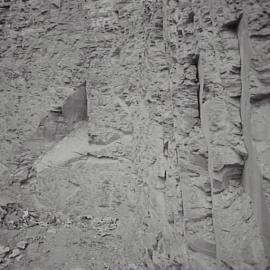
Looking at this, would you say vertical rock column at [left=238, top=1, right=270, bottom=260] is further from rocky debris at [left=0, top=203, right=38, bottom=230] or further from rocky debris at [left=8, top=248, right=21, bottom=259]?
rocky debris at [left=0, top=203, right=38, bottom=230]

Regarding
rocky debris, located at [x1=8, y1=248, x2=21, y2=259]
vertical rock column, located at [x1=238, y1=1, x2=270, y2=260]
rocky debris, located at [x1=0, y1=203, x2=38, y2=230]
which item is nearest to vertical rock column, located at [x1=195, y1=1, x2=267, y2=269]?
vertical rock column, located at [x1=238, y1=1, x2=270, y2=260]

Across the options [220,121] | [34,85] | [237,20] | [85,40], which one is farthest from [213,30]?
[34,85]

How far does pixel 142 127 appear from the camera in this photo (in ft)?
11.4

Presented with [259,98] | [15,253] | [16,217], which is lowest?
[15,253]

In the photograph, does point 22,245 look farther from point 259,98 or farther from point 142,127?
point 259,98

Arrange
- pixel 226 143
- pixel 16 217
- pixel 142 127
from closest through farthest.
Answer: pixel 226 143 → pixel 142 127 → pixel 16 217

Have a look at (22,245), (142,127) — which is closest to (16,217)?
(22,245)

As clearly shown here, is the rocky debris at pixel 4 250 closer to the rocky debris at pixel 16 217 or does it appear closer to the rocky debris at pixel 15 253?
the rocky debris at pixel 15 253

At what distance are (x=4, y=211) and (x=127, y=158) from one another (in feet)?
6.72

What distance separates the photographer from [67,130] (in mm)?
4754

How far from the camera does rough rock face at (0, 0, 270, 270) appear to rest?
1546mm

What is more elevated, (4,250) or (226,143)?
(226,143)

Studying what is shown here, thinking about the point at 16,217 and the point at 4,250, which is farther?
the point at 16,217

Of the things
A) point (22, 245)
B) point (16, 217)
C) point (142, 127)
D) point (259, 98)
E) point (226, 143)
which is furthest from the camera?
point (16, 217)
